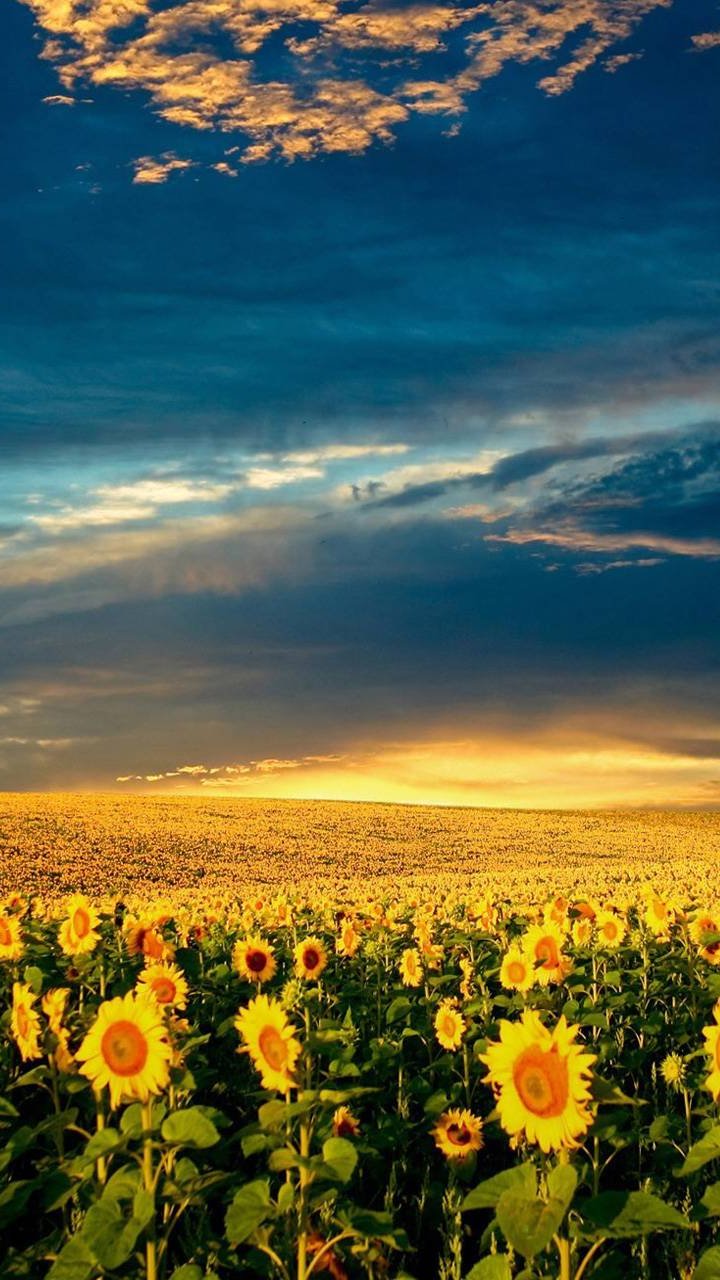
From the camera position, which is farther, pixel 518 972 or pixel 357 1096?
pixel 518 972

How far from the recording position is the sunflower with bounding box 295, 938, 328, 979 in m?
8.34

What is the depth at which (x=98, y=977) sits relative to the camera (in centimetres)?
898

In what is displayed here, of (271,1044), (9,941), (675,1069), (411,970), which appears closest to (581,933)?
(411,970)

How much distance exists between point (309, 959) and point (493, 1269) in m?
4.52

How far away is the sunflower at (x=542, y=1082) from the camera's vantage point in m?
4.20

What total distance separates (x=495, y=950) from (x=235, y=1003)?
4.13m

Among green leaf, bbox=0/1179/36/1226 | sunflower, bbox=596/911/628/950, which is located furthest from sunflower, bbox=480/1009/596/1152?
sunflower, bbox=596/911/628/950

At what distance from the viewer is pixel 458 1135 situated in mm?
6969

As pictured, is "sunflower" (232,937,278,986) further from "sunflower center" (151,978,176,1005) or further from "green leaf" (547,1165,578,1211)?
"green leaf" (547,1165,578,1211)

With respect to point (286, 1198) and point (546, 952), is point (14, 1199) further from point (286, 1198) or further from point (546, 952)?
point (546, 952)

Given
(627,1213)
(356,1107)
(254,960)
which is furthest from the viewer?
(254,960)

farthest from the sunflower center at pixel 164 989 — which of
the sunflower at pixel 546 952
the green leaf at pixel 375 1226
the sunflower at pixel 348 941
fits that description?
the sunflower at pixel 348 941

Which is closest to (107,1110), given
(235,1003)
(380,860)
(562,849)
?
(235,1003)

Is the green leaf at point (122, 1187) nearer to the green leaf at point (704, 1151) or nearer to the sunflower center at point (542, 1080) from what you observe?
the sunflower center at point (542, 1080)
